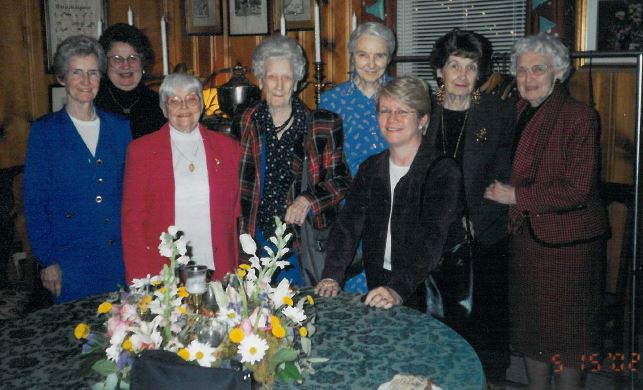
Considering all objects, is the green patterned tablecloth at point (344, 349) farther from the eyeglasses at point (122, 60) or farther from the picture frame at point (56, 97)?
the picture frame at point (56, 97)

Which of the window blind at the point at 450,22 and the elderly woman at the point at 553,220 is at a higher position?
the window blind at the point at 450,22

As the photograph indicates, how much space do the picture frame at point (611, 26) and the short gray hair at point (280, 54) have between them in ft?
6.04

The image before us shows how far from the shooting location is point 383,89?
2.27 metres

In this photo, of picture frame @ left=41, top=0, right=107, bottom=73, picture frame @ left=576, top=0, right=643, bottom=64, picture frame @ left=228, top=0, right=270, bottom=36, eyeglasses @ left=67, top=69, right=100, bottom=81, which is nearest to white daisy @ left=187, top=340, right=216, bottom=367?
eyeglasses @ left=67, top=69, right=100, bottom=81

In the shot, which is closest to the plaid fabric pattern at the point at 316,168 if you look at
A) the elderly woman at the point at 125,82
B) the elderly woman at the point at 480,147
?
the elderly woman at the point at 480,147

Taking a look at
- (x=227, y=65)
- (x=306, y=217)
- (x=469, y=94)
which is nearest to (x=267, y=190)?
(x=306, y=217)

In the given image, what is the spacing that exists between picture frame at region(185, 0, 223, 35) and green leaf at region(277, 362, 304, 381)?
12.3ft

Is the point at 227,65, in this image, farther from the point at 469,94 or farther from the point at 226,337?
the point at 226,337

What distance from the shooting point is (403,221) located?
7.17ft

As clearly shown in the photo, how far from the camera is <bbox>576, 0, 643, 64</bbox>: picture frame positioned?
3564mm

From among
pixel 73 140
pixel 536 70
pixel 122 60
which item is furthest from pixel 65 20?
pixel 536 70

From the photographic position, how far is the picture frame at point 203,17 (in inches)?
184

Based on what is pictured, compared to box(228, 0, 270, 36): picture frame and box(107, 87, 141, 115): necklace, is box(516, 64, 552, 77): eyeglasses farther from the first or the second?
box(228, 0, 270, 36): picture frame

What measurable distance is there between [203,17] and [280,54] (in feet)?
7.98
